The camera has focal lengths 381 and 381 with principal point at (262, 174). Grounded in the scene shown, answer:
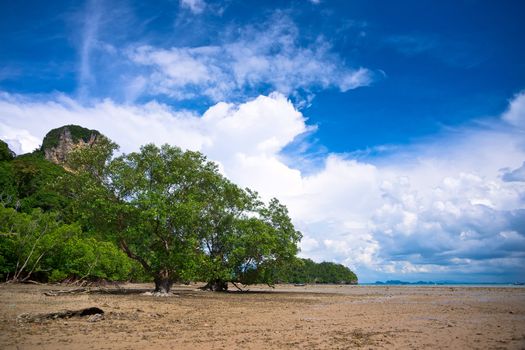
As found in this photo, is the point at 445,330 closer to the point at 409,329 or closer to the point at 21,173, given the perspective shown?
the point at 409,329

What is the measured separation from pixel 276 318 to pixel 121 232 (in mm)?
18080

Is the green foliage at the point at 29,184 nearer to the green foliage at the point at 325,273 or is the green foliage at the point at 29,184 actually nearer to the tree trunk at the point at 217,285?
the tree trunk at the point at 217,285

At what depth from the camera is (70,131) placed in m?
142

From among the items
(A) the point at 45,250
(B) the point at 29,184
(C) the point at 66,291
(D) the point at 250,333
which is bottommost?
(D) the point at 250,333

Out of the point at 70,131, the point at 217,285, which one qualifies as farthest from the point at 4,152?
the point at 217,285

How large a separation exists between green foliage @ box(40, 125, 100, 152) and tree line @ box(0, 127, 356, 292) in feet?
311

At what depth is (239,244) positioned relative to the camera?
46.0m

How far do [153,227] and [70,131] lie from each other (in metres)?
128

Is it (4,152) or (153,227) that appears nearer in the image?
(153,227)

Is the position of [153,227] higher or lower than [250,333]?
higher

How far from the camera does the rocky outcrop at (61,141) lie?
13288cm

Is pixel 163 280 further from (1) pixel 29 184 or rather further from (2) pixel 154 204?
(1) pixel 29 184

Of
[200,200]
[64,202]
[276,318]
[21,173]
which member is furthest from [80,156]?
[21,173]

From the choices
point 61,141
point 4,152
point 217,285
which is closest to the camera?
point 217,285
